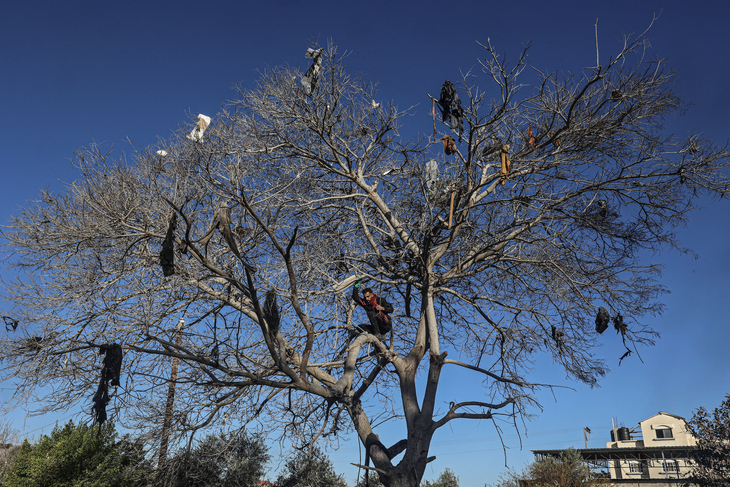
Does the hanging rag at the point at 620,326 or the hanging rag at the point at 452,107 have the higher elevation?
the hanging rag at the point at 452,107

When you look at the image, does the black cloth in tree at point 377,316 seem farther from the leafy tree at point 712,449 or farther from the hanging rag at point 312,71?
the leafy tree at point 712,449

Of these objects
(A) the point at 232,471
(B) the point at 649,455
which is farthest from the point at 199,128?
(B) the point at 649,455

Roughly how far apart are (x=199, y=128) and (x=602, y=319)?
26.5 feet

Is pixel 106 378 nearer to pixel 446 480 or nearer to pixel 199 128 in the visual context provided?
pixel 199 128

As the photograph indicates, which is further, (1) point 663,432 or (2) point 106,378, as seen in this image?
(1) point 663,432

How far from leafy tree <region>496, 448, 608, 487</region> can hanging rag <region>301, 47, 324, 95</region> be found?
1958 cm

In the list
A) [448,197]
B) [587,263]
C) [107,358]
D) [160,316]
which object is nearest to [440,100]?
[448,197]

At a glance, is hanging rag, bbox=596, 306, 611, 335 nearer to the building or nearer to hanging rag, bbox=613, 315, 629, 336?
hanging rag, bbox=613, 315, 629, 336

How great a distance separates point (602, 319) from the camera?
27.8 ft

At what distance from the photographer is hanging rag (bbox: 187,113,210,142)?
8953 millimetres

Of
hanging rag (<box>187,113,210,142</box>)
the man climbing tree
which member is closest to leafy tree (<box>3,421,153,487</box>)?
the man climbing tree

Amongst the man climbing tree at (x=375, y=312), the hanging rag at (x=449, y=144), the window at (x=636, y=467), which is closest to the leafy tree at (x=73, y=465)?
the man climbing tree at (x=375, y=312)

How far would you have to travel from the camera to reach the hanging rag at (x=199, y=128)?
895 centimetres

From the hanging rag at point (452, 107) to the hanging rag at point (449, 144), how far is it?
32cm
